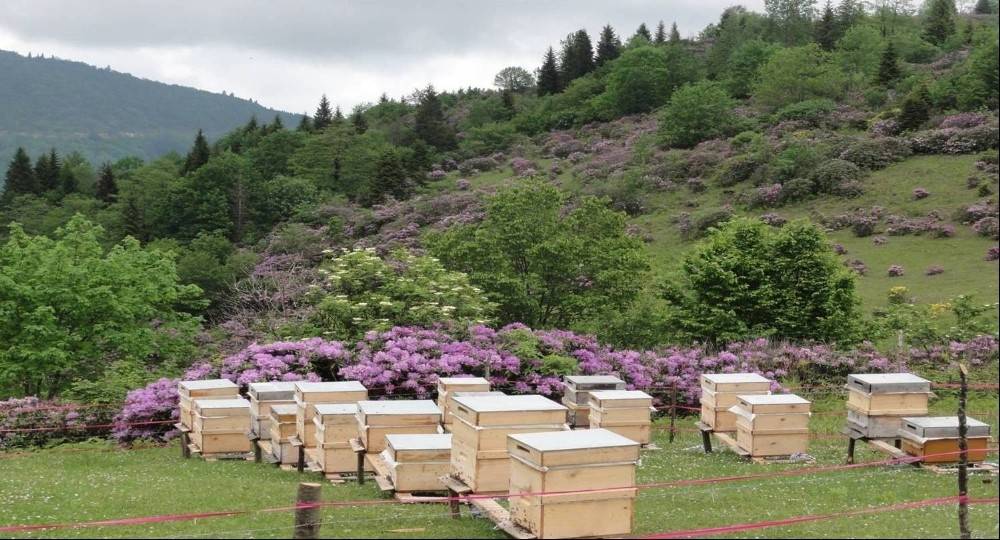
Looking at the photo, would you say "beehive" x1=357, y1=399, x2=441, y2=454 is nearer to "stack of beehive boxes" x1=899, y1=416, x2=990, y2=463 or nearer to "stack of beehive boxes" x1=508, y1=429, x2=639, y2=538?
"stack of beehive boxes" x1=508, y1=429, x2=639, y2=538

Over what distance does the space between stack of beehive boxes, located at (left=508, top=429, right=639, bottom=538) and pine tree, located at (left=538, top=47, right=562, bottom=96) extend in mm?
112340

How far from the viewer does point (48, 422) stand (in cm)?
2494

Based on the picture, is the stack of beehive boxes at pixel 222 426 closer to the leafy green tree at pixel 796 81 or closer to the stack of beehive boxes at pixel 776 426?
the stack of beehive boxes at pixel 776 426

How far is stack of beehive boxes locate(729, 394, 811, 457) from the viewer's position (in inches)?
660

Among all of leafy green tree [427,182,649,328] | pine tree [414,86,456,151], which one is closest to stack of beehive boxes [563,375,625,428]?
leafy green tree [427,182,649,328]

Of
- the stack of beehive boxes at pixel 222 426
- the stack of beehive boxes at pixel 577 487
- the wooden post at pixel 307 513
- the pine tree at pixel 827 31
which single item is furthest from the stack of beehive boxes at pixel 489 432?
the pine tree at pixel 827 31

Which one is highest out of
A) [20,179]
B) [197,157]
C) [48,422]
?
[197,157]

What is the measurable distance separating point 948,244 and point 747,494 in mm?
37625

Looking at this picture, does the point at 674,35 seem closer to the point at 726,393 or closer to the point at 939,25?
the point at 939,25

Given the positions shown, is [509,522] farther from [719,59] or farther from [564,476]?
[719,59]

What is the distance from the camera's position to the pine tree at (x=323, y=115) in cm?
11406

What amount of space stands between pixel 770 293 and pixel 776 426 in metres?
14.1

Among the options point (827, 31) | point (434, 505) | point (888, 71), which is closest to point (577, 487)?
point (434, 505)

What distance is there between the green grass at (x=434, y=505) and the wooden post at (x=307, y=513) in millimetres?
1586
